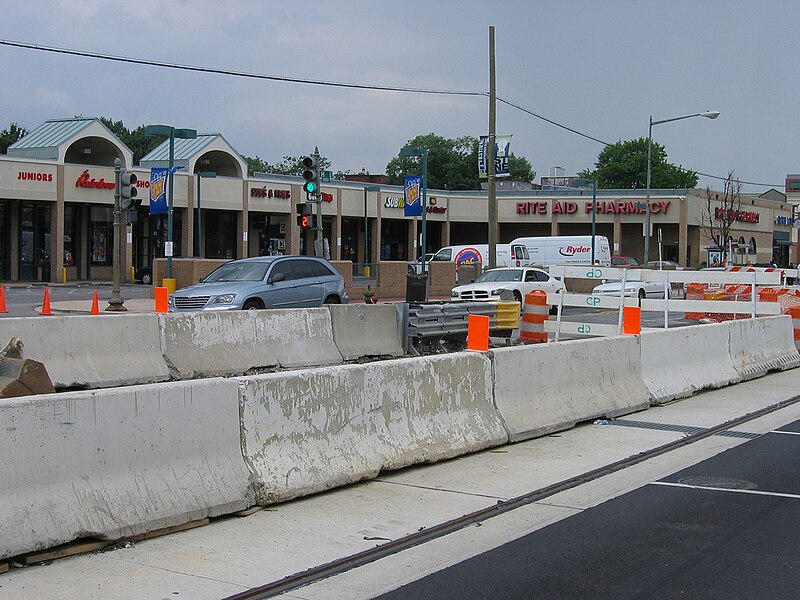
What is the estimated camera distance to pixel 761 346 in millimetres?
17484

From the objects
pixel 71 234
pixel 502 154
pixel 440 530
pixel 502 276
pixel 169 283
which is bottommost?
pixel 440 530

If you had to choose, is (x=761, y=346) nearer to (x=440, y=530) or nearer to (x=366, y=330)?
(x=366, y=330)

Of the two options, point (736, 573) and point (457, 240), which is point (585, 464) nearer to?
point (736, 573)

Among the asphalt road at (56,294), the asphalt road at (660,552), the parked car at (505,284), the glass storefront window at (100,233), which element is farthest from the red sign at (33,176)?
the asphalt road at (660,552)

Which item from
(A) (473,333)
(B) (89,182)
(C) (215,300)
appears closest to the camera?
(A) (473,333)

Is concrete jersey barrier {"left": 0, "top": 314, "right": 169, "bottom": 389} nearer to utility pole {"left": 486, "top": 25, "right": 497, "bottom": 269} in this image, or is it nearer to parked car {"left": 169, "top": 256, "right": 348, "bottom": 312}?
parked car {"left": 169, "top": 256, "right": 348, "bottom": 312}

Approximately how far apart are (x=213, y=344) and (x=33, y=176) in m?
35.8

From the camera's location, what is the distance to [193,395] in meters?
7.45

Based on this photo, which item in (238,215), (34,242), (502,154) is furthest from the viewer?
(238,215)

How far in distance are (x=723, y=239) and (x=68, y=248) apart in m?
44.4

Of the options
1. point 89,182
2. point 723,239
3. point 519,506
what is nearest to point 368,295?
point 519,506

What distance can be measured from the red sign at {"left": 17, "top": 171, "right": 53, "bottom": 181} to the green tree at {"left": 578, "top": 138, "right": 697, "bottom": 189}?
80566mm

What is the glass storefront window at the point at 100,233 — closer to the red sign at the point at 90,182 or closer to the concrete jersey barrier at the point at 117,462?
the red sign at the point at 90,182

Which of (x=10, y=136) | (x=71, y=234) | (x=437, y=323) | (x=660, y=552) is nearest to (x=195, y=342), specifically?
(x=437, y=323)
